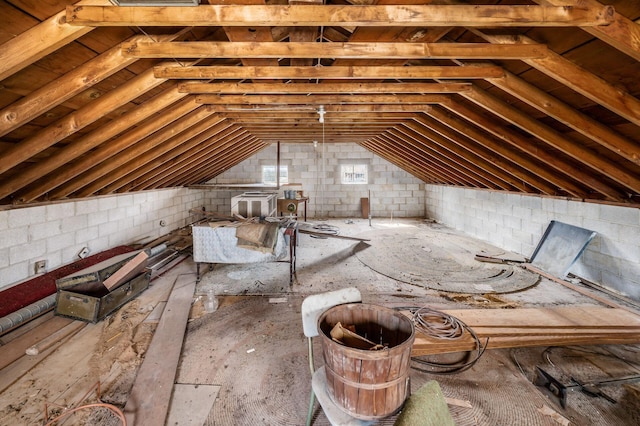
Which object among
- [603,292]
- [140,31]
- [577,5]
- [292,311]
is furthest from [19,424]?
[603,292]

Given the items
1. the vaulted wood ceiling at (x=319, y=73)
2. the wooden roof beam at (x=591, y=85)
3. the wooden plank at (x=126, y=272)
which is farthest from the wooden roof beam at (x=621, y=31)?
the wooden plank at (x=126, y=272)

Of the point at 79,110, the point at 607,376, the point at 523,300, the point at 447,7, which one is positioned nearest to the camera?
the point at 447,7

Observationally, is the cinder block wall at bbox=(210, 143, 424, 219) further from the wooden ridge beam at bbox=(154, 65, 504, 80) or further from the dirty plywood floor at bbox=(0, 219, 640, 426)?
the wooden ridge beam at bbox=(154, 65, 504, 80)

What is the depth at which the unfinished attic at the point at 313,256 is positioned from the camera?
5.42 feet

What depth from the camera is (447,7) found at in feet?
5.50

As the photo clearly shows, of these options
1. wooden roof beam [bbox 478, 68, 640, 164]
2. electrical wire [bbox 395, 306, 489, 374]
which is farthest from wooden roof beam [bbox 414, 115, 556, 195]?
electrical wire [bbox 395, 306, 489, 374]

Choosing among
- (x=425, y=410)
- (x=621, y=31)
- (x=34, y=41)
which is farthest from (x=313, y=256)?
(x=621, y=31)

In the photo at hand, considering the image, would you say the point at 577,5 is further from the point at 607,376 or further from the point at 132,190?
the point at 132,190

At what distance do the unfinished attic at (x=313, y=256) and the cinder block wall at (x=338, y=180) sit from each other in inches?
165

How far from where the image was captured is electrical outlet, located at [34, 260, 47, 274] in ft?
11.4

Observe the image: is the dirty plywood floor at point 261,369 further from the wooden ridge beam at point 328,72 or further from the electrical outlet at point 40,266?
the wooden ridge beam at point 328,72

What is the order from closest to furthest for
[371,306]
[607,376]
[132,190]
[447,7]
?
[371,306], [447,7], [607,376], [132,190]

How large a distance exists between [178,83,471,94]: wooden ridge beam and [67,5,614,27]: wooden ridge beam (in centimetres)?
134

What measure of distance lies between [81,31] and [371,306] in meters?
2.45
